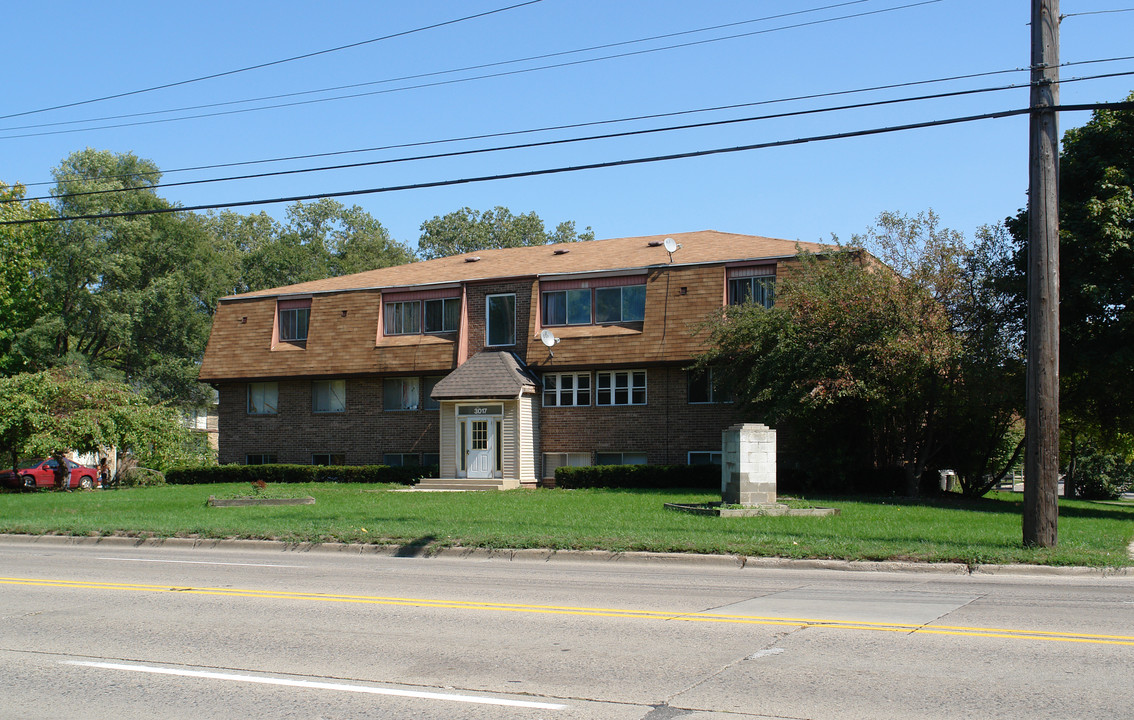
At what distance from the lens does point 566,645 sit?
8125 millimetres

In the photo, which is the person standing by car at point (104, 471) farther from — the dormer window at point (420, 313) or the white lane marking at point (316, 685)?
the white lane marking at point (316, 685)

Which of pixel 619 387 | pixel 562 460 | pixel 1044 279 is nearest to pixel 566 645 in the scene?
pixel 1044 279

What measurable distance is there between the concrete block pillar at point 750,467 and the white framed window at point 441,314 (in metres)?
16.3

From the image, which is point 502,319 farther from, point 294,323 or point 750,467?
point 750,467

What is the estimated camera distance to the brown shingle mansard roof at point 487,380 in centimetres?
3134

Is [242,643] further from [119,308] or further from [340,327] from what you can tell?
[119,308]

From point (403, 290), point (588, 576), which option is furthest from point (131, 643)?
point (403, 290)

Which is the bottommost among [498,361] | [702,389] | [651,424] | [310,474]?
[310,474]

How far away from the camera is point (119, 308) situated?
51500 mm

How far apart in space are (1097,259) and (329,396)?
2549 cm

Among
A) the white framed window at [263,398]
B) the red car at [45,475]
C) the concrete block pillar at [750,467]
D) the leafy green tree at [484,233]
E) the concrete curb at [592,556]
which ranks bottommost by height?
the red car at [45,475]

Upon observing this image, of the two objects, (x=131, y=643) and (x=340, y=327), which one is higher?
(x=340, y=327)

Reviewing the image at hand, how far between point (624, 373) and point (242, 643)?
24702mm

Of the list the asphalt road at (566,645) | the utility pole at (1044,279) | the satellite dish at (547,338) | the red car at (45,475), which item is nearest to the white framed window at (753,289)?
the satellite dish at (547,338)
